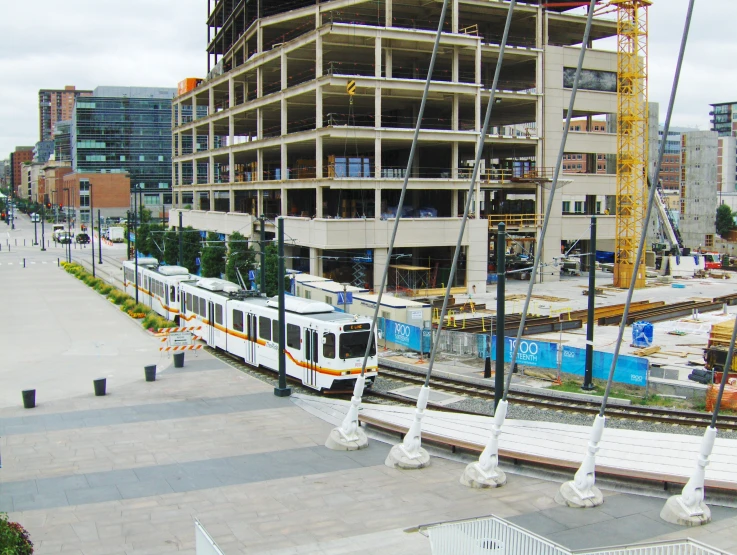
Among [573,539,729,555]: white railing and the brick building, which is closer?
[573,539,729,555]: white railing

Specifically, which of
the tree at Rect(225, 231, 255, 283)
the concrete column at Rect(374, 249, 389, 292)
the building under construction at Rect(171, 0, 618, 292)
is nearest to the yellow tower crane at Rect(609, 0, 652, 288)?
the building under construction at Rect(171, 0, 618, 292)

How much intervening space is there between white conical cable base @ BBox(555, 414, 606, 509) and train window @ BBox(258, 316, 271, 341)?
602 inches

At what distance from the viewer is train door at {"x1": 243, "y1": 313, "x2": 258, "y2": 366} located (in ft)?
92.0

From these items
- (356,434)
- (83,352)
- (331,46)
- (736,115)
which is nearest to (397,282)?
(331,46)

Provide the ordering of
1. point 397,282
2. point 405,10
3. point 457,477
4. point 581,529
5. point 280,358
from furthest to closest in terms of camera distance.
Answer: point 405,10 → point 397,282 → point 280,358 → point 457,477 → point 581,529

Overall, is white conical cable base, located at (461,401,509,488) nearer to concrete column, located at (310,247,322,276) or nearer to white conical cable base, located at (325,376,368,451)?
white conical cable base, located at (325,376,368,451)

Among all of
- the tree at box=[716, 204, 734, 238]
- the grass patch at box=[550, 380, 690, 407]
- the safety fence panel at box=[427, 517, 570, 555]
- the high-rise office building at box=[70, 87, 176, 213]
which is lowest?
the grass patch at box=[550, 380, 690, 407]

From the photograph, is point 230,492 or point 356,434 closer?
point 230,492

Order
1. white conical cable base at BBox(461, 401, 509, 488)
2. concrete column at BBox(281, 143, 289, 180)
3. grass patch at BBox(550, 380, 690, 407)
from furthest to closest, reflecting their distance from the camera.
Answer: concrete column at BBox(281, 143, 289, 180) → grass patch at BBox(550, 380, 690, 407) → white conical cable base at BBox(461, 401, 509, 488)

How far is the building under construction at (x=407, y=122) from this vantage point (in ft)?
177

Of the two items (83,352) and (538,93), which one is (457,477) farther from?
(538,93)

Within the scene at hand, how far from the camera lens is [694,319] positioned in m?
44.7

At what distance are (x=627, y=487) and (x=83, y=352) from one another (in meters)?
25.8

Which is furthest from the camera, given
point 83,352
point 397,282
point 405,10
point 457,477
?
point 405,10
